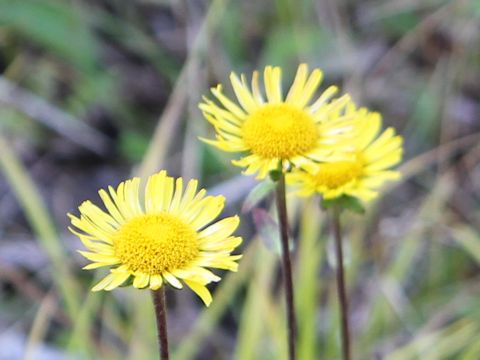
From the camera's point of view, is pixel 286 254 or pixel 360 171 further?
pixel 360 171

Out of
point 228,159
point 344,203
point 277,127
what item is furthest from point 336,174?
point 228,159

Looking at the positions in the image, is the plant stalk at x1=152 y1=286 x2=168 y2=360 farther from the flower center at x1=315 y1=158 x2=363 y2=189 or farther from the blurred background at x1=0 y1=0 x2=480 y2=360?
the blurred background at x1=0 y1=0 x2=480 y2=360

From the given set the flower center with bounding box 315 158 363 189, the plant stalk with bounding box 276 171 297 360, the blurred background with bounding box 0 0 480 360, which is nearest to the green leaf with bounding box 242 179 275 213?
the plant stalk with bounding box 276 171 297 360

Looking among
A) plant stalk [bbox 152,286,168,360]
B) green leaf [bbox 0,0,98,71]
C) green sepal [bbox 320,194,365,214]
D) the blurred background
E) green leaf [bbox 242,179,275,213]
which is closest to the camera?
plant stalk [bbox 152,286,168,360]

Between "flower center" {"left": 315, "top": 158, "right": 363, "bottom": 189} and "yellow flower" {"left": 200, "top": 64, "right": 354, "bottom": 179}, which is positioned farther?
"flower center" {"left": 315, "top": 158, "right": 363, "bottom": 189}

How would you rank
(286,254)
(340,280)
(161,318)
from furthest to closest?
(340,280), (286,254), (161,318)

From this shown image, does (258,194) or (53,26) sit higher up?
(53,26)

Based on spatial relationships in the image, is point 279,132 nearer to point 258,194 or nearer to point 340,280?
point 258,194

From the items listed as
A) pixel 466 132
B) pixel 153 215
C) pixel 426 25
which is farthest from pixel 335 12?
pixel 153 215
